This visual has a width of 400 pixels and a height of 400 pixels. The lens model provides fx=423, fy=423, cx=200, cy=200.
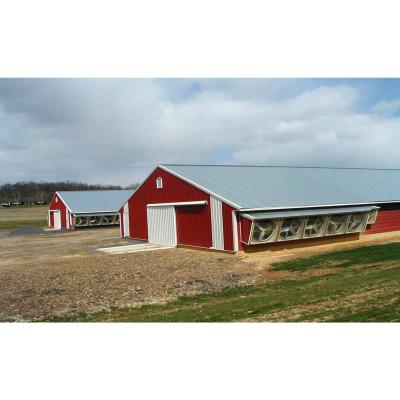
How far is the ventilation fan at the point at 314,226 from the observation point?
2161 cm

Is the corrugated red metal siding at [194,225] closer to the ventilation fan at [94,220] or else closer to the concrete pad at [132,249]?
the concrete pad at [132,249]

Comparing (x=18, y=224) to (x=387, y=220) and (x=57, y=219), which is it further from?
(x=387, y=220)

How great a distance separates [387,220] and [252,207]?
12.7 metres

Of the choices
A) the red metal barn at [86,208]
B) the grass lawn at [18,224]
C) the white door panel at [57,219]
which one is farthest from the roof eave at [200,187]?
the grass lawn at [18,224]

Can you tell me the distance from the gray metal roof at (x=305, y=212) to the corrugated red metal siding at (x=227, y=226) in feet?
2.60

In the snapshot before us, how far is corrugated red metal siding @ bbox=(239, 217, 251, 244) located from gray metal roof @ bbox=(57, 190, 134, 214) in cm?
2533

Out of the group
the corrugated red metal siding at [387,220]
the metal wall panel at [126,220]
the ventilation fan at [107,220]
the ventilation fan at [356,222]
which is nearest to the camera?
the ventilation fan at [356,222]

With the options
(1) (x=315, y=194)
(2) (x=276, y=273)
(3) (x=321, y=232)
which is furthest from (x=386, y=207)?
(2) (x=276, y=273)

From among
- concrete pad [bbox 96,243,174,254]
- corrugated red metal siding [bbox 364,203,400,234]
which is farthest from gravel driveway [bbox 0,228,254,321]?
corrugated red metal siding [bbox 364,203,400,234]

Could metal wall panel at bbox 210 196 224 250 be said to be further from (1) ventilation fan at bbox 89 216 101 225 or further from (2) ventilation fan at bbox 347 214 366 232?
(1) ventilation fan at bbox 89 216 101 225

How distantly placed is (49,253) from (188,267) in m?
10.7

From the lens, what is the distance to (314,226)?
71.9ft

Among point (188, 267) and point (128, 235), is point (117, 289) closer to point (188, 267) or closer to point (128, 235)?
point (188, 267)

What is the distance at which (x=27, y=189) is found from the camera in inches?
5192
